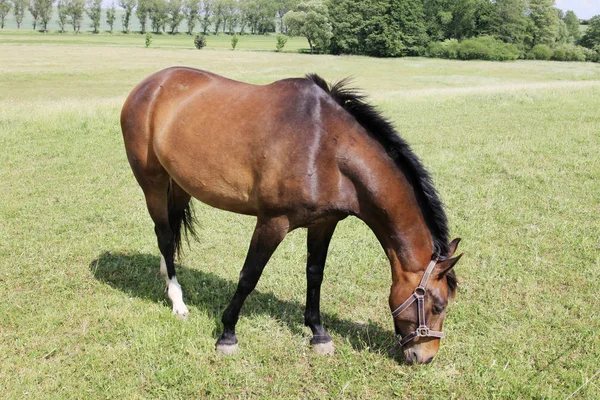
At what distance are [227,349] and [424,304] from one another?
5.44ft

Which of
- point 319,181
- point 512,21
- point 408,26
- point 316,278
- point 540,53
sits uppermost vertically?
point 512,21

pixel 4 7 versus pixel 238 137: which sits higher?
pixel 4 7

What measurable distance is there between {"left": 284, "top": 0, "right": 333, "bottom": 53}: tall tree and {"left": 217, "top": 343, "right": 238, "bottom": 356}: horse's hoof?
73559 mm

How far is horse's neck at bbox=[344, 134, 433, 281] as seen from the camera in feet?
10.5

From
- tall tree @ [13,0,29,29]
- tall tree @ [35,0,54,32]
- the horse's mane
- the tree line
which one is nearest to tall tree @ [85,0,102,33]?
tall tree @ [35,0,54,32]

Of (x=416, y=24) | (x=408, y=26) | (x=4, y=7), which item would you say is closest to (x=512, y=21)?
(x=416, y=24)

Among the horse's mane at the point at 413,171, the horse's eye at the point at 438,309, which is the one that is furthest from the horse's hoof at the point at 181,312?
the horse's mane at the point at 413,171

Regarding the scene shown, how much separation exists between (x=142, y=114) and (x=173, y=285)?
5.53 feet

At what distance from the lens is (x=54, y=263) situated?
206 inches

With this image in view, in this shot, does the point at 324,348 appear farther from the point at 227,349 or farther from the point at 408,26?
the point at 408,26

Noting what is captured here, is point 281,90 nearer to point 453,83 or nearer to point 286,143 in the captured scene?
point 286,143

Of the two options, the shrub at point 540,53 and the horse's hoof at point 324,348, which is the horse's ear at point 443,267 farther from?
the shrub at point 540,53

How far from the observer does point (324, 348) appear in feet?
12.5

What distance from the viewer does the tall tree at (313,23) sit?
238 feet
